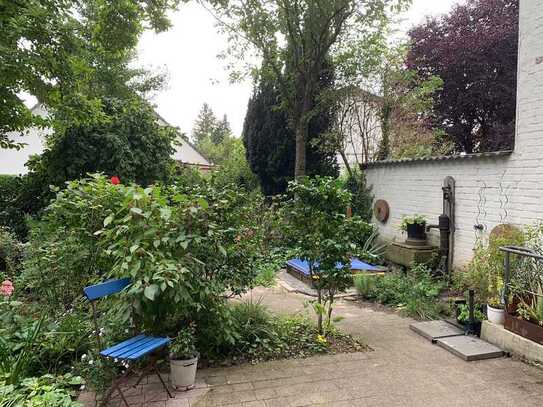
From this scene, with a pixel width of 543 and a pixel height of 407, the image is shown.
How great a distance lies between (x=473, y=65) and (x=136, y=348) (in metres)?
13.6

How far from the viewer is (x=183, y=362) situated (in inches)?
116

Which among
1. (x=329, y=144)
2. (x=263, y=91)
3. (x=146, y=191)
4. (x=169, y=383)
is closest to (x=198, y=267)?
(x=146, y=191)

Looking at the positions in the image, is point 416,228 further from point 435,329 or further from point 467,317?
point 435,329

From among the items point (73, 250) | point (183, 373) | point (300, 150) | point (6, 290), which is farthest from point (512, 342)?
point (300, 150)

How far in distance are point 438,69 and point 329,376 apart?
1241 centimetres

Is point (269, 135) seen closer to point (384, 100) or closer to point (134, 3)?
point (384, 100)

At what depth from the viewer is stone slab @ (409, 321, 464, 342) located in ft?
13.3

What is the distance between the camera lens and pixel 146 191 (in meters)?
3.13

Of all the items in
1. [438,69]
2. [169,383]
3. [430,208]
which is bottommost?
[169,383]

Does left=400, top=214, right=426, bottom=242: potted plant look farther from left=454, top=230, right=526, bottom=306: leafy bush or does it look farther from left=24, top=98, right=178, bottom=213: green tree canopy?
left=24, top=98, right=178, bottom=213: green tree canopy

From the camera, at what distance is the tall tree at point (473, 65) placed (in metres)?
12.3

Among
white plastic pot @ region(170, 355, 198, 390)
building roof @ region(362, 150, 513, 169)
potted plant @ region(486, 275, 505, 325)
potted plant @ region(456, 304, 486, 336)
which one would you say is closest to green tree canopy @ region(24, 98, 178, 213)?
building roof @ region(362, 150, 513, 169)

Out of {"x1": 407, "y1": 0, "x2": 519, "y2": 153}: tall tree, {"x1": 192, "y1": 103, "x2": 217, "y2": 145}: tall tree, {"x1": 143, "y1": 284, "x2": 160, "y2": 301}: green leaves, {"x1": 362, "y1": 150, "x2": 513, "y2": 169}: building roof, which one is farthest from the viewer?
{"x1": 192, "y1": 103, "x2": 217, "y2": 145}: tall tree

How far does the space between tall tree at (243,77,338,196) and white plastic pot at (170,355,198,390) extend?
7426 mm
